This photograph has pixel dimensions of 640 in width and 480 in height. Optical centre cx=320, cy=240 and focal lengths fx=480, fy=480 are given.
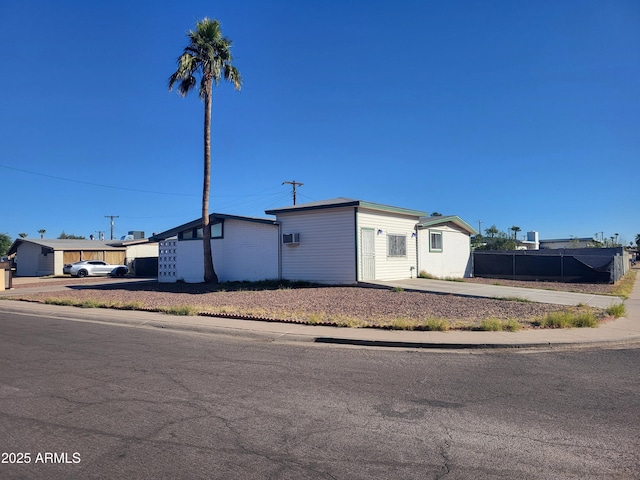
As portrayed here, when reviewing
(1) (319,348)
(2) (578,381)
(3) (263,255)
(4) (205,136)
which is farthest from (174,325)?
(4) (205,136)

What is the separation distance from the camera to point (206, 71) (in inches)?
991

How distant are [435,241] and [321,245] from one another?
832 cm

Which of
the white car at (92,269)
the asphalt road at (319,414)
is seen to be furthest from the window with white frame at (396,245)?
the white car at (92,269)

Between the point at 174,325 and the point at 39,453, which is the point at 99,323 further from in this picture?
the point at 39,453

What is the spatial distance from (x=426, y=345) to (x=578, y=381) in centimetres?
316

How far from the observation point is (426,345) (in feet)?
32.1

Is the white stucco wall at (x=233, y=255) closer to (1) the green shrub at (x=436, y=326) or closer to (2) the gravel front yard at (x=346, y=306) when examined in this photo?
(2) the gravel front yard at (x=346, y=306)

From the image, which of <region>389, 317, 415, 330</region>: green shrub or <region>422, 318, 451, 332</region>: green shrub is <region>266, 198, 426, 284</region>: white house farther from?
<region>422, 318, 451, 332</region>: green shrub

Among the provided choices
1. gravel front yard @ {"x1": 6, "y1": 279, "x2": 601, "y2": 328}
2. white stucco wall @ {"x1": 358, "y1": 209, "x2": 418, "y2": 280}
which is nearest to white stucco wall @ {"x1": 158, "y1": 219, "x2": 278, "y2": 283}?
gravel front yard @ {"x1": 6, "y1": 279, "x2": 601, "y2": 328}

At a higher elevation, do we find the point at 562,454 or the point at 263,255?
the point at 263,255

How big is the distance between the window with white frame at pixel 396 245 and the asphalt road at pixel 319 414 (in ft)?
47.5

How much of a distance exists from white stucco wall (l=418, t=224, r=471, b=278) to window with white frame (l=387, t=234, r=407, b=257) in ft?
6.04

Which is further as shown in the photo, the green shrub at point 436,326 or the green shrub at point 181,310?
the green shrub at point 181,310

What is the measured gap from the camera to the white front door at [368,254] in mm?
21828
